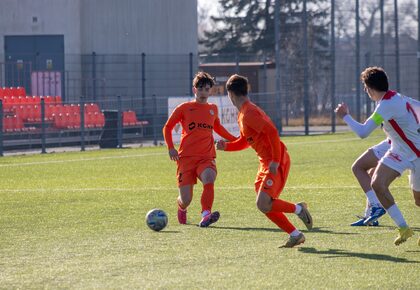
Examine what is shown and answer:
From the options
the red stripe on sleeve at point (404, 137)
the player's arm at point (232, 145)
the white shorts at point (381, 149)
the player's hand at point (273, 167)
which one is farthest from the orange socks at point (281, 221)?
the white shorts at point (381, 149)

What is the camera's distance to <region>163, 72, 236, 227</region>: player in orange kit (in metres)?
12.6

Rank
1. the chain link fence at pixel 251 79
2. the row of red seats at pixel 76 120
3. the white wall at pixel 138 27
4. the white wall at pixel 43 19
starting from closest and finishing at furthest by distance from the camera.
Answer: the row of red seats at pixel 76 120 < the chain link fence at pixel 251 79 < the white wall at pixel 43 19 < the white wall at pixel 138 27

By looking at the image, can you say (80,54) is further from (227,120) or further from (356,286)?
(356,286)

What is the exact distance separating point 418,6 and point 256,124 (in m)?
32.2

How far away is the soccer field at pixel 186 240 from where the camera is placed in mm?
8492

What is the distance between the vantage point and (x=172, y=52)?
40.8 meters

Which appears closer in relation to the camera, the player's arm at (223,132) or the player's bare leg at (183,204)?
the player's bare leg at (183,204)

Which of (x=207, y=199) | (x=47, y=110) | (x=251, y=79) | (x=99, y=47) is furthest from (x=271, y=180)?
(x=251, y=79)

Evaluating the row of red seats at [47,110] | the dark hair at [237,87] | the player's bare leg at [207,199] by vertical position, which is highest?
the dark hair at [237,87]

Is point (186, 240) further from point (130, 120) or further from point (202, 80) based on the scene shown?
point (130, 120)

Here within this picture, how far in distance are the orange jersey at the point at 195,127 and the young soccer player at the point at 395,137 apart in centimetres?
299

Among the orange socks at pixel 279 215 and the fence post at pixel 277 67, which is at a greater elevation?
the fence post at pixel 277 67

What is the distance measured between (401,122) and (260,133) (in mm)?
1321

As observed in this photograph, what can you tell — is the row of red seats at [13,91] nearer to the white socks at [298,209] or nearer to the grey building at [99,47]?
the grey building at [99,47]
